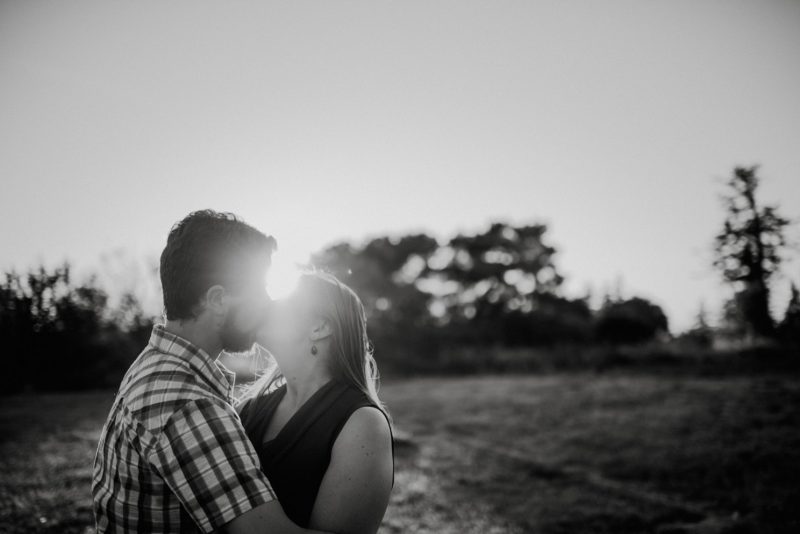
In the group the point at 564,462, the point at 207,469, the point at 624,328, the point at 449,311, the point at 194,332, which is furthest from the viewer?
the point at 449,311

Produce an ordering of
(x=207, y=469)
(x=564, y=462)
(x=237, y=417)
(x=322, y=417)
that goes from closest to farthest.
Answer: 1. (x=207, y=469)
2. (x=237, y=417)
3. (x=322, y=417)
4. (x=564, y=462)

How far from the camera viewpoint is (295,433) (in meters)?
2.15

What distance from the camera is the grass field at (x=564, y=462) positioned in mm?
6172

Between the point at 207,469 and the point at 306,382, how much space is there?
2.96ft

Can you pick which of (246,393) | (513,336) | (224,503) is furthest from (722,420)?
(513,336)

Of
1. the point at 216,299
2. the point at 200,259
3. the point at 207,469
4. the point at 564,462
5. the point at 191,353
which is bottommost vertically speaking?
the point at 564,462

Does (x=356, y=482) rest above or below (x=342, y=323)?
below

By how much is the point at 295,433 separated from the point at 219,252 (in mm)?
887

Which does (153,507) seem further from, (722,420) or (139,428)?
(722,420)

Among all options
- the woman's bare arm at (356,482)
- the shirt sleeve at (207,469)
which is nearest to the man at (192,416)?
the shirt sleeve at (207,469)

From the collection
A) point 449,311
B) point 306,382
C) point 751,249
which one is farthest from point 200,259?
point 449,311

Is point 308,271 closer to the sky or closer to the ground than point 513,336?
closer to the sky

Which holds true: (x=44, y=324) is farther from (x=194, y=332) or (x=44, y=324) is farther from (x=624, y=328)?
(x=624, y=328)

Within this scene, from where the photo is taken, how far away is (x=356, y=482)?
187cm
